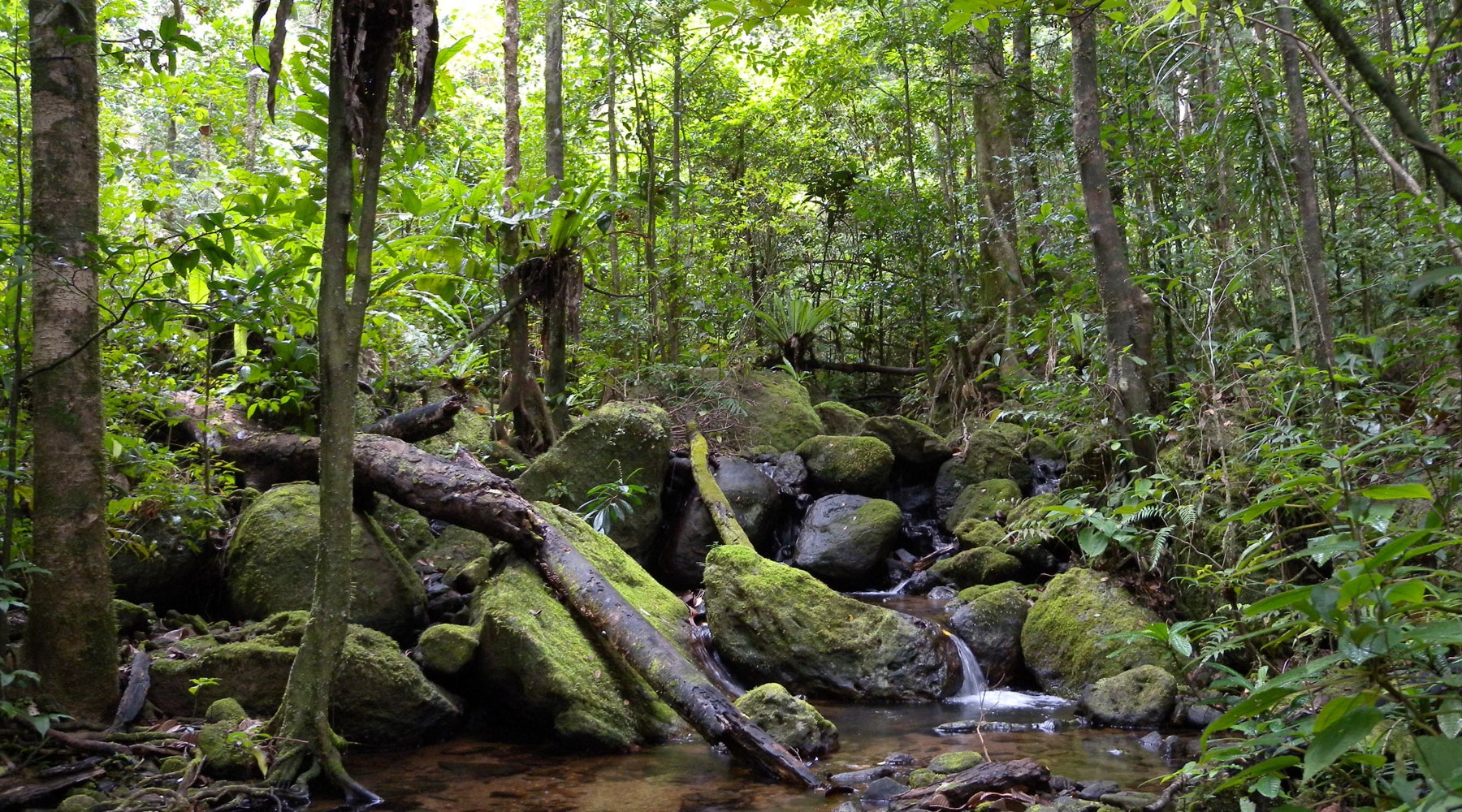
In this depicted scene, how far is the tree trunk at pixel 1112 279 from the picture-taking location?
6.32 metres

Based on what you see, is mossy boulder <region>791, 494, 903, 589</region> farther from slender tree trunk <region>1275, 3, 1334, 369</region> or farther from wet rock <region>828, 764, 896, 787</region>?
slender tree trunk <region>1275, 3, 1334, 369</region>

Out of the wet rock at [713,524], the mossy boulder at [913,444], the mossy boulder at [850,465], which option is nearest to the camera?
the wet rock at [713,524]

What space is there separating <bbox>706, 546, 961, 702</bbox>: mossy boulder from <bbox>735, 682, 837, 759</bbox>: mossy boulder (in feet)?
3.53

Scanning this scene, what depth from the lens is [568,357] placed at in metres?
10.3

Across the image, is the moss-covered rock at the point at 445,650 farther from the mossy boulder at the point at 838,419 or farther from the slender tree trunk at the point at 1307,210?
the mossy boulder at the point at 838,419

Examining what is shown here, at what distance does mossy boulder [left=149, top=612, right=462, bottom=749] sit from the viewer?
14.7 ft

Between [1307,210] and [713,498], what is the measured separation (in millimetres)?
5479

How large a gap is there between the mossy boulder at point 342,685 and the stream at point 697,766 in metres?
0.15

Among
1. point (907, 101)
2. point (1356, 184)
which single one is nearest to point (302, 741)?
point (1356, 184)

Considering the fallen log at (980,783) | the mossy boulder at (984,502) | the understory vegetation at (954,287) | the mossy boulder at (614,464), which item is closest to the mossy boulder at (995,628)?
the understory vegetation at (954,287)

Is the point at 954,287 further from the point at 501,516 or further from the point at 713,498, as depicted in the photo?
the point at 501,516

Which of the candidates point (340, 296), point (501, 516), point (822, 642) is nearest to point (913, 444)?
point (822, 642)

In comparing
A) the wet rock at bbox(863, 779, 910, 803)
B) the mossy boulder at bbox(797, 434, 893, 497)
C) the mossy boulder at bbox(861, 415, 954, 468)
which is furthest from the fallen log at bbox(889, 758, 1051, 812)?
the mossy boulder at bbox(861, 415, 954, 468)

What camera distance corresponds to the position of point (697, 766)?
4816mm
